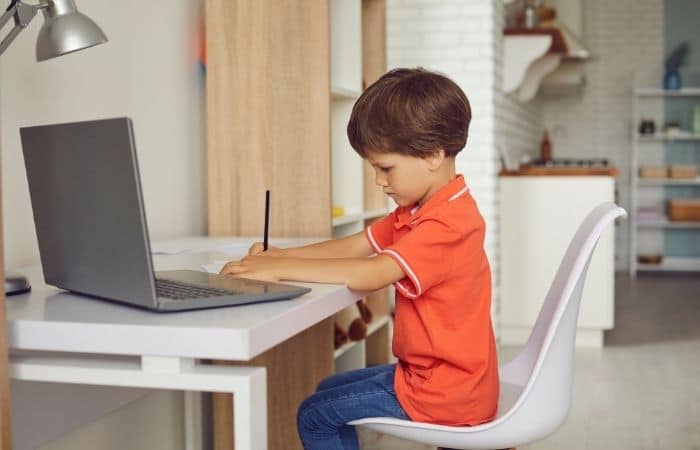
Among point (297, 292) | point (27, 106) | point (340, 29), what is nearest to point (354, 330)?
point (340, 29)

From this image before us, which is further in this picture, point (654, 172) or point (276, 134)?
point (654, 172)

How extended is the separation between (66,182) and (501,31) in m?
3.81

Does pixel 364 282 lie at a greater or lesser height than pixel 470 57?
lesser

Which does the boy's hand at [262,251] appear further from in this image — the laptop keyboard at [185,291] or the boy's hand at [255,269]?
the laptop keyboard at [185,291]

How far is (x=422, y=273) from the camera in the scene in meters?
1.54

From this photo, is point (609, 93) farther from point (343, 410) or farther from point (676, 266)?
point (343, 410)

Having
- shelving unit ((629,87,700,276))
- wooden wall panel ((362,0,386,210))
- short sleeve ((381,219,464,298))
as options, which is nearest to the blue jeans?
short sleeve ((381,219,464,298))

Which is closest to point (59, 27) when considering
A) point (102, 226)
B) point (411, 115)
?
point (102, 226)

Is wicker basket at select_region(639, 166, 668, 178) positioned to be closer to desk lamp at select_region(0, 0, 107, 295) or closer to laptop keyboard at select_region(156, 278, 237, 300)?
desk lamp at select_region(0, 0, 107, 295)

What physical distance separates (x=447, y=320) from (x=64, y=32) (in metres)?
0.82

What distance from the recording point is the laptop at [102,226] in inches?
47.5

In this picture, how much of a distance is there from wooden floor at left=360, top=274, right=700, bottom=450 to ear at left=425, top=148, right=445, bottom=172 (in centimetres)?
150

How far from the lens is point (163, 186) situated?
2.54m

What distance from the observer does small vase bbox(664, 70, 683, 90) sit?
761cm
